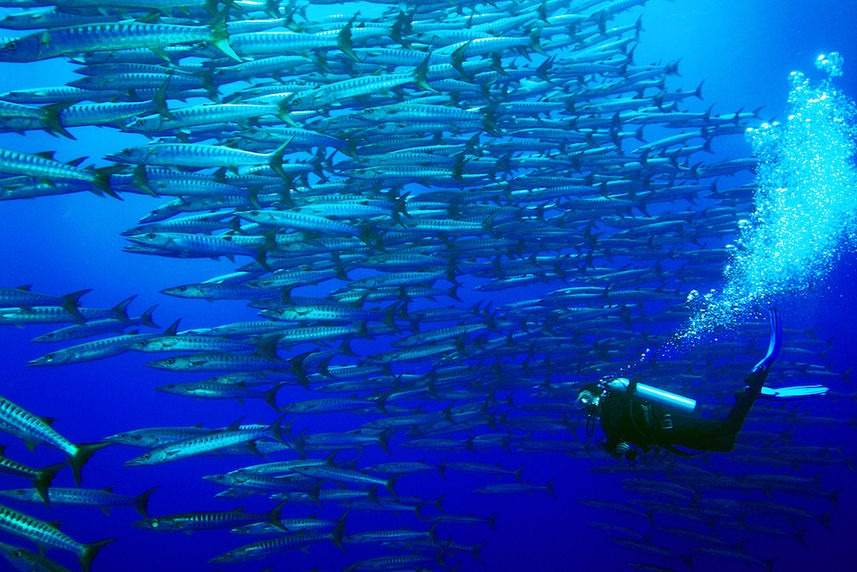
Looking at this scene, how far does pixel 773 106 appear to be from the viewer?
27.2 metres

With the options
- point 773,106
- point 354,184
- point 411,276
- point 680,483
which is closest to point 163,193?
point 354,184

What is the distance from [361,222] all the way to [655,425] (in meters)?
3.59

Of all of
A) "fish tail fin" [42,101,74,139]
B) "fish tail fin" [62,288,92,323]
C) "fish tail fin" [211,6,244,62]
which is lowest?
"fish tail fin" [62,288,92,323]

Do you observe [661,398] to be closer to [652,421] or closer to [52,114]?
[652,421]

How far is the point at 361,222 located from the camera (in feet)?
20.5

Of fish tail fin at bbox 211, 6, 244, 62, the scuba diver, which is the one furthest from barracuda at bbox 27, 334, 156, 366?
the scuba diver

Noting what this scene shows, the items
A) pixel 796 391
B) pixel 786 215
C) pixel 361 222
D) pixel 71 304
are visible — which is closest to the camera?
pixel 796 391

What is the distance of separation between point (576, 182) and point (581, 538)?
603 inches

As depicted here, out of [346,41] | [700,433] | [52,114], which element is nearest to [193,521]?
[52,114]

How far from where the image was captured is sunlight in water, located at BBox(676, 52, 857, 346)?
40.1ft

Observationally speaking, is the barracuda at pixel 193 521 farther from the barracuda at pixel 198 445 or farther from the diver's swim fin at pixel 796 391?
the diver's swim fin at pixel 796 391

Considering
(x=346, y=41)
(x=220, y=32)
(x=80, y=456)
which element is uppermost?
(x=346, y=41)

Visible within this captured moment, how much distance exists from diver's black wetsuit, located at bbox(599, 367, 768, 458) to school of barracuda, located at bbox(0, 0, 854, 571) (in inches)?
117

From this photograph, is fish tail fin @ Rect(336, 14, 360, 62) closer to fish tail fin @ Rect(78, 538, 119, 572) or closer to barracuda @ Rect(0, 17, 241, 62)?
barracuda @ Rect(0, 17, 241, 62)
